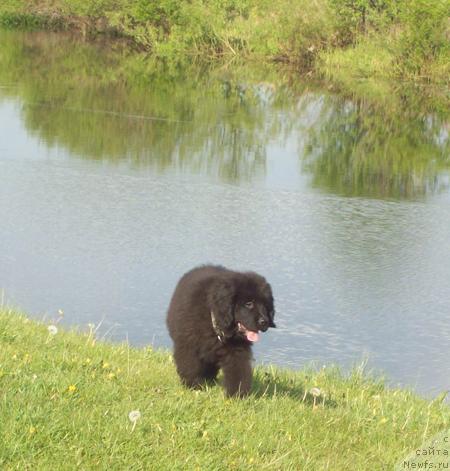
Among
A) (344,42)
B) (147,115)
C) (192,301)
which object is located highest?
(344,42)

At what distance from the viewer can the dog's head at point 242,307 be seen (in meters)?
5.04

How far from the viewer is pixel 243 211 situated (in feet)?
52.5

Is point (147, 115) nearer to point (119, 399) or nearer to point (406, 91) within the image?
point (406, 91)

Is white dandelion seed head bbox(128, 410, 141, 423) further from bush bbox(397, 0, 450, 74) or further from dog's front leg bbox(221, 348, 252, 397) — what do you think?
bush bbox(397, 0, 450, 74)

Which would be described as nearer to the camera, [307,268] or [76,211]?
[307,268]

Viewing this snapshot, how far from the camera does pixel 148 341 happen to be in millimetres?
9758

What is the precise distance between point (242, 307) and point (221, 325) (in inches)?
6.1

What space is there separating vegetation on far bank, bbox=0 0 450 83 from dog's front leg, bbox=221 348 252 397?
99.2 feet

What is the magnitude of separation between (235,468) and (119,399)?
78 cm

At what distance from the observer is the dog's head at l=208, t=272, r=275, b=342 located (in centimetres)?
504

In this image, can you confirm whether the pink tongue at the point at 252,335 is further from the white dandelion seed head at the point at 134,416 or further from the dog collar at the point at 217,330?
the white dandelion seed head at the point at 134,416

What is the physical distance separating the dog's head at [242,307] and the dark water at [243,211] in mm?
4074

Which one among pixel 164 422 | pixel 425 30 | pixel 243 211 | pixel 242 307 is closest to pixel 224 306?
pixel 242 307

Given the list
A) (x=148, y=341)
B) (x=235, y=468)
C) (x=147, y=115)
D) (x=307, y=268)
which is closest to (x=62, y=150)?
(x=147, y=115)
